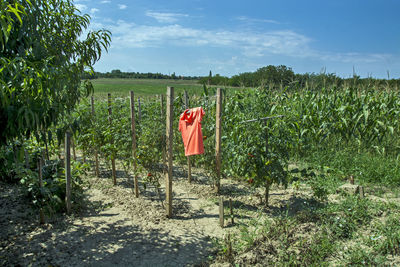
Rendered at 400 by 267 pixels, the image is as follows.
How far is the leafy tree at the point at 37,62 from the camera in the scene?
2.39 meters

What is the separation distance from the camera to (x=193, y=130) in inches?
194

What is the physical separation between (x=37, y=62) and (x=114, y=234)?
264 cm

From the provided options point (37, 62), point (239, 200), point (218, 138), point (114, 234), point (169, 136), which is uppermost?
point (37, 62)

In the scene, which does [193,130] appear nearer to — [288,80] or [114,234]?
[114,234]

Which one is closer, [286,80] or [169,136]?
[169,136]

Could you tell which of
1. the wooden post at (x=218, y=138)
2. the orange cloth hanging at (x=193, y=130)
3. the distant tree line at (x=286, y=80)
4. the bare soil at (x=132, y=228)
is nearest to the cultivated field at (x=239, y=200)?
the bare soil at (x=132, y=228)

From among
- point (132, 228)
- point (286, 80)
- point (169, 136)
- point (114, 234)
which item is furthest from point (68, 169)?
point (286, 80)

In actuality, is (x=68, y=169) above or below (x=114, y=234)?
above

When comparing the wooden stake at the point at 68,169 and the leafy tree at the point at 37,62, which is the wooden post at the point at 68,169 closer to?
the wooden stake at the point at 68,169

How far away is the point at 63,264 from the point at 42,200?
4.02 ft

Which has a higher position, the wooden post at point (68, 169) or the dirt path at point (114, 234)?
the wooden post at point (68, 169)

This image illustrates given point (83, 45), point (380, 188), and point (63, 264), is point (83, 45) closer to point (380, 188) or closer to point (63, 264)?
point (63, 264)

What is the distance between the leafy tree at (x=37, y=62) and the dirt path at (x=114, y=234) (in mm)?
1584

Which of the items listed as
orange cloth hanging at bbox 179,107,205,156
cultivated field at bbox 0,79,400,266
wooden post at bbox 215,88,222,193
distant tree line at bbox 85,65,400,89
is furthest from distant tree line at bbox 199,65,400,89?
orange cloth hanging at bbox 179,107,205,156
